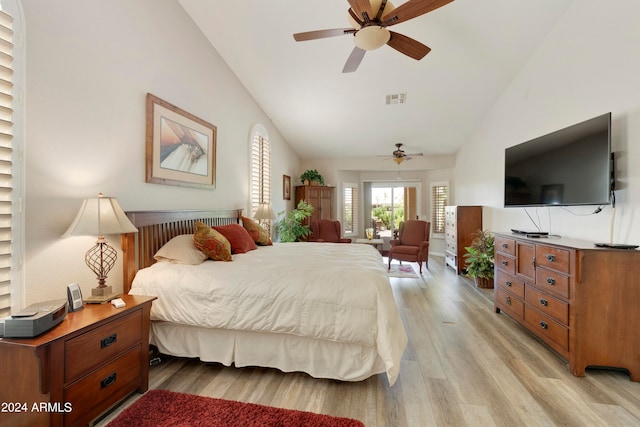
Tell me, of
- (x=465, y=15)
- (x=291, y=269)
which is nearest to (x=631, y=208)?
(x=465, y=15)

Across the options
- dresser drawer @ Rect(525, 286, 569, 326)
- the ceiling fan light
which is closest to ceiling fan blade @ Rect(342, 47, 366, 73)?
the ceiling fan light

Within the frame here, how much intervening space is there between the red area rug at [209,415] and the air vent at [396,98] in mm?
4371

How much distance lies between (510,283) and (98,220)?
3769 millimetres

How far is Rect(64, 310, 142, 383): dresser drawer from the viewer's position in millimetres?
1388

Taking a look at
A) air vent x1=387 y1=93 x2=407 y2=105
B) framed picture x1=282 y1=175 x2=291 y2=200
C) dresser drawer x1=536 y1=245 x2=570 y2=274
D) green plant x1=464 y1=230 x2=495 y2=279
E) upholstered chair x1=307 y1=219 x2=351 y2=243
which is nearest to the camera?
dresser drawer x1=536 y1=245 x2=570 y2=274

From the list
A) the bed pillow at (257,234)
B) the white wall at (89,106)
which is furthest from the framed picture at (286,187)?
the white wall at (89,106)

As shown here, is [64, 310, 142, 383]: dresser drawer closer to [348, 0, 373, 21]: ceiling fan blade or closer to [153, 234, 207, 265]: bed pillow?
[153, 234, 207, 265]: bed pillow

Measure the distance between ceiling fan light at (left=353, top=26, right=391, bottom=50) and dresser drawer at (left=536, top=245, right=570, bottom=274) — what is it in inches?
88.8

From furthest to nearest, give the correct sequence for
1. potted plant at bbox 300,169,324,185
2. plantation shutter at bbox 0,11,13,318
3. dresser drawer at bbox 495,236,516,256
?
potted plant at bbox 300,169,324,185 → dresser drawer at bbox 495,236,516,256 → plantation shutter at bbox 0,11,13,318

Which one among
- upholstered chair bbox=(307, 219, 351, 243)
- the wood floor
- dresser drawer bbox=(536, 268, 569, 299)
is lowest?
the wood floor

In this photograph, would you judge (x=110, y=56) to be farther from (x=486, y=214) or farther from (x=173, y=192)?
(x=486, y=214)

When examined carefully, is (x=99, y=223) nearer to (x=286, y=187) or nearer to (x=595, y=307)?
(x=595, y=307)

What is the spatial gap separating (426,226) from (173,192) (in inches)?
185

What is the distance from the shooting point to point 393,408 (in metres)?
1.70
